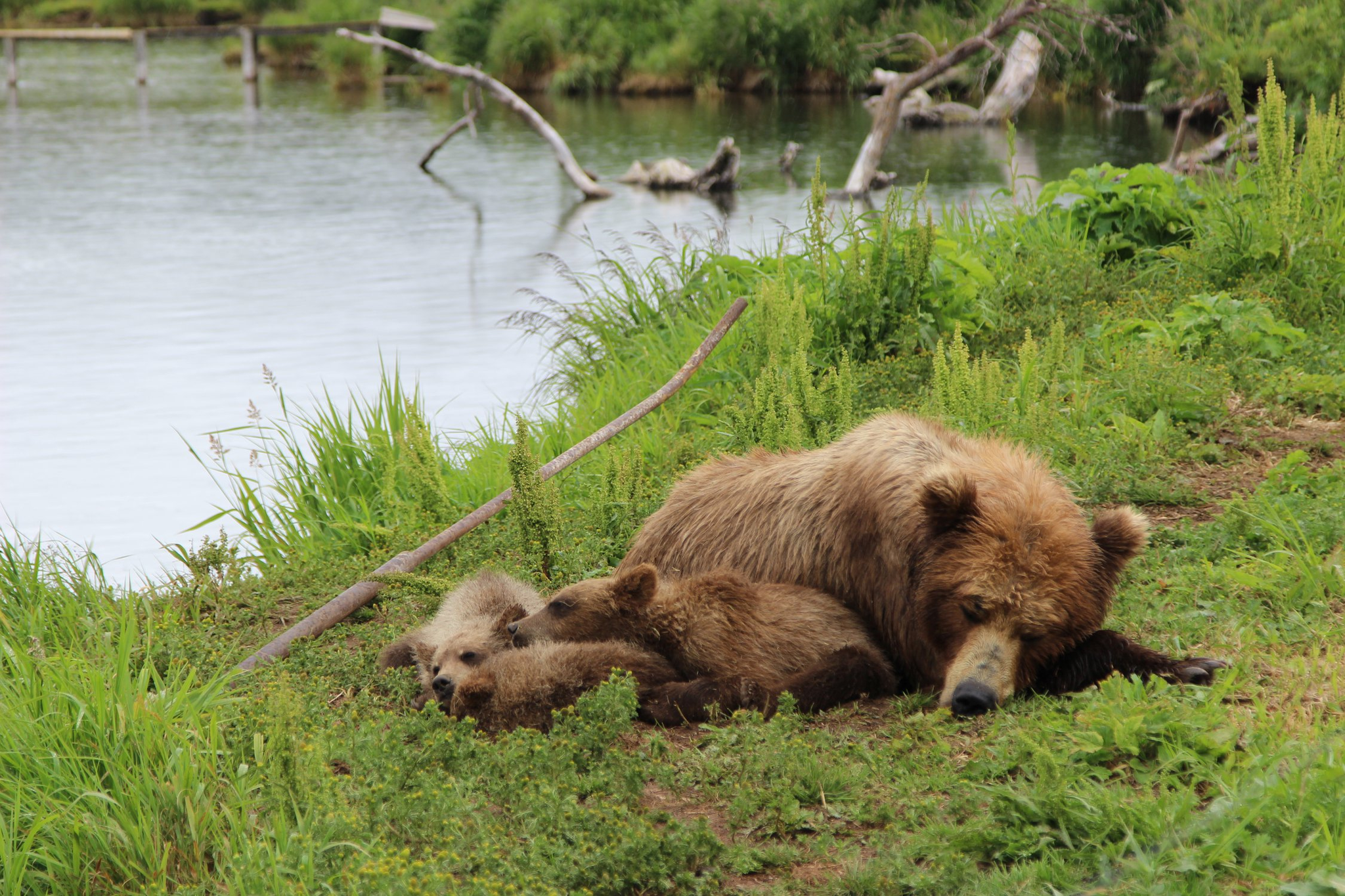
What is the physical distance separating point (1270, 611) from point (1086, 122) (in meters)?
21.4

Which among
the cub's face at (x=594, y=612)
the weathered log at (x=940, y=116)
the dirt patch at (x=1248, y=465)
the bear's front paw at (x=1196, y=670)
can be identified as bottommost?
the cub's face at (x=594, y=612)

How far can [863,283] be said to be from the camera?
24.8 ft

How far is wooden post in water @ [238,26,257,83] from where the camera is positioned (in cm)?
3347

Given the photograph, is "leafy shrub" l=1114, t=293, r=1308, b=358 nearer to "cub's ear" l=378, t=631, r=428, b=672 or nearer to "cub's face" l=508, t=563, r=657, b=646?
"cub's face" l=508, t=563, r=657, b=646

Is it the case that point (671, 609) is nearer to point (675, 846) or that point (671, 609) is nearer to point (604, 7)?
point (675, 846)

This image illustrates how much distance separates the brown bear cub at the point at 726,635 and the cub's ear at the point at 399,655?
1.35ft

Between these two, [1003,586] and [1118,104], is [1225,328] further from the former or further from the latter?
[1118,104]

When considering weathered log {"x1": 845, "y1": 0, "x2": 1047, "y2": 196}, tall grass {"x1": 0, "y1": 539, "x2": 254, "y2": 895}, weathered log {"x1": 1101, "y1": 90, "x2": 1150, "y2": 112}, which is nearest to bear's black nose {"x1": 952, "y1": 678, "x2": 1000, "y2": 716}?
tall grass {"x1": 0, "y1": 539, "x2": 254, "y2": 895}

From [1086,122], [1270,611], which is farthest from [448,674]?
[1086,122]

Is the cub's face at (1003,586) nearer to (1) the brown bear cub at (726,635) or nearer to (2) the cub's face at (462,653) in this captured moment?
(1) the brown bear cub at (726,635)

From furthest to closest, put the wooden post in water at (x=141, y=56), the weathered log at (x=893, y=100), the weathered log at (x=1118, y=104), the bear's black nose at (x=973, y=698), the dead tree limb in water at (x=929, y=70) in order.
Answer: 1. the wooden post in water at (x=141, y=56)
2. the weathered log at (x=1118, y=104)
3. the weathered log at (x=893, y=100)
4. the dead tree limb in water at (x=929, y=70)
5. the bear's black nose at (x=973, y=698)

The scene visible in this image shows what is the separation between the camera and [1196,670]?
3746 mm

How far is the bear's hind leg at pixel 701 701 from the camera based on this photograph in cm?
404

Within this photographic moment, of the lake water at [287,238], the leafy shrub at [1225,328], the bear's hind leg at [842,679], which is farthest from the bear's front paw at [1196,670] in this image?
the lake water at [287,238]
